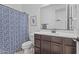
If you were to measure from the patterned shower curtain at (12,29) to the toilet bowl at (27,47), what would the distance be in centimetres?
7

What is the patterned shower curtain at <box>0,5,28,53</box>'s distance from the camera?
1532mm

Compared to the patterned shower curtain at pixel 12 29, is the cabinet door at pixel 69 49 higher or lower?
lower

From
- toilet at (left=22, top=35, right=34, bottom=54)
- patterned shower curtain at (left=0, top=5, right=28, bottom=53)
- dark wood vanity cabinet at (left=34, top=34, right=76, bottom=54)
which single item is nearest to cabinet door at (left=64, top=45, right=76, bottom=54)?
dark wood vanity cabinet at (left=34, top=34, right=76, bottom=54)

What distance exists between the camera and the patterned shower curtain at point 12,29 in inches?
60.3

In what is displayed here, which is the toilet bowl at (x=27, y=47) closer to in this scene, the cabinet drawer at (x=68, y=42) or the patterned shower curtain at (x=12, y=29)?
the patterned shower curtain at (x=12, y=29)

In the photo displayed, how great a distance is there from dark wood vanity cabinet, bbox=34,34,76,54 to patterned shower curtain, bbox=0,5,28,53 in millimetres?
260

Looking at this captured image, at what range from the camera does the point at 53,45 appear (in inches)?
65.9

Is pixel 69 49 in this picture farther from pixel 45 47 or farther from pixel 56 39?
pixel 45 47

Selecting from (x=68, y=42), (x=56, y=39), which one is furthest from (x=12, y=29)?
(x=68, y=42)

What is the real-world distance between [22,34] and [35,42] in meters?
0.26

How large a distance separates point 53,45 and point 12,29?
0.74 meters

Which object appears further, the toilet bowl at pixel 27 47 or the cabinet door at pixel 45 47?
the cabinet door at pixel 45 47

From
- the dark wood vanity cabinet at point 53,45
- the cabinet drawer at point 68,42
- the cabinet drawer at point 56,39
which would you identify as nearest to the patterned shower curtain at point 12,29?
the dark wood vanity cabinet at point 53,45

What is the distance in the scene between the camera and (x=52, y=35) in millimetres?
1663
